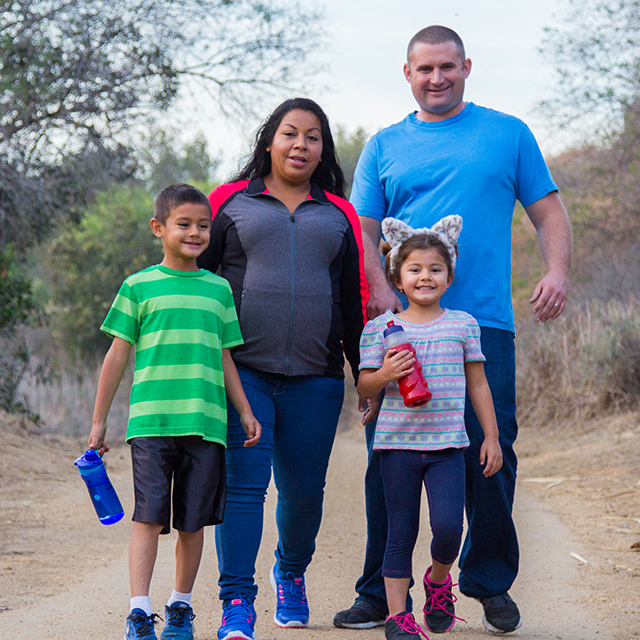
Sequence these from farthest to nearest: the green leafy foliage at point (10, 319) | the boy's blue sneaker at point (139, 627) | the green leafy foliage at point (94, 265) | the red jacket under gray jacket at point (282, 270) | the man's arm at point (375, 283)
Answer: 1. the green leafy foliage at point (94, 265)
2. the green leafy foliage at point (10, 319)
3. the man's arm at point (375, 283)
4. the red jacket under gray jacket at point (282, 270)
5. the boy's blue sneaker at point (139, 627)

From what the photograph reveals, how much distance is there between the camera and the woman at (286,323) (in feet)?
11.0

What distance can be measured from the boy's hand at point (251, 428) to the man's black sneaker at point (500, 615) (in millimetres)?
1285

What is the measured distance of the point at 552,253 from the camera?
12.4 feet

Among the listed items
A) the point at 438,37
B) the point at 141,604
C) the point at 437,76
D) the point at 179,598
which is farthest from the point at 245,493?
the point at 438,37

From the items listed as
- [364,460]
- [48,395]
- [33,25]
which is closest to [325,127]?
[364,460]

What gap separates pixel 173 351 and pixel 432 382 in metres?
1.02

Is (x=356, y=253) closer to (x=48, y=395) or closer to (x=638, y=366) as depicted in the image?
(x=638, y=366)

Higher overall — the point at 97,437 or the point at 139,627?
the point at 97,437

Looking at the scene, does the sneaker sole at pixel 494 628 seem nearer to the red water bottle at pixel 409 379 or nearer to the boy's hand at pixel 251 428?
the red water bottle at pixel 409 379

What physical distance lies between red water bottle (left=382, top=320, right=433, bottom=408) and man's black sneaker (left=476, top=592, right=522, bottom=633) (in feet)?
3.38

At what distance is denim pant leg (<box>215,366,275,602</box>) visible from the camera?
326cm

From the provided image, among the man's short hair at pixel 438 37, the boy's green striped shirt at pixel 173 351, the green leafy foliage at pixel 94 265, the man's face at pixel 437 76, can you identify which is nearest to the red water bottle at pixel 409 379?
the boy's green striped shirt at pixel 173 351

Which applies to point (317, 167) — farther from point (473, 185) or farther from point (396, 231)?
point (473, 185)

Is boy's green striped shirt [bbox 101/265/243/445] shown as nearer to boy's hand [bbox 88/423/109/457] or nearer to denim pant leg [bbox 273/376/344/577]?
boy's hand [bbox 88/423/109/457]
